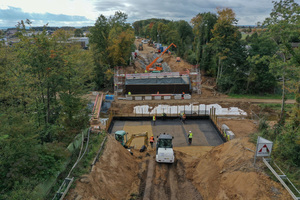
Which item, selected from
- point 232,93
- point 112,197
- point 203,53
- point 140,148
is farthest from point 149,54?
point 112,197

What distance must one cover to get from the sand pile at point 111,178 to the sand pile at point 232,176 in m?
4.31

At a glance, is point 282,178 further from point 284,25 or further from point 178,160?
point 284,25

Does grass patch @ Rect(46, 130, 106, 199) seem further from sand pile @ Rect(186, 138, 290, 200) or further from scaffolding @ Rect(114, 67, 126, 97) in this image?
scaffolding @ Rect(114, 67, 126, 97)

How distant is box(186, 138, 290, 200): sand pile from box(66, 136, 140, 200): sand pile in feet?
14.1

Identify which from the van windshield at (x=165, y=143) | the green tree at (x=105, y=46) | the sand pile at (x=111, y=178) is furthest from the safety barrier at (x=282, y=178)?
the green tree at (x=105, y=46)

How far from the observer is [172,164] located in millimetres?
16391

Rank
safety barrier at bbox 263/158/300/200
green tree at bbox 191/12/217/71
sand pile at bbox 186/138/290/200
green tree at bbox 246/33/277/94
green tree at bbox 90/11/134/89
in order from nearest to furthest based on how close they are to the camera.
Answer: safety barrier at bbox 263/158/300/200 → sand pile at bbox 186/138/290/200 → green tree at bbox 246/33/277/94 → green tree at bbox 90/11/134/89 → green tree at bbox 191/12/217/71

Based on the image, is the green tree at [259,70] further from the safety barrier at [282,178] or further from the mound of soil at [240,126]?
the safety barrier at [282,178]

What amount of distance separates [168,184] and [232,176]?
14.4ft

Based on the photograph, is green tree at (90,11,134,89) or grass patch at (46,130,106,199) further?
green tree at (90,11,134,89)

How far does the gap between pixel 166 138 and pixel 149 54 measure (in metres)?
55.2

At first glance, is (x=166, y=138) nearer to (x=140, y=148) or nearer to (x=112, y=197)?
(x=140, y=148)

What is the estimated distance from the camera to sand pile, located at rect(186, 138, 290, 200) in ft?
32.5

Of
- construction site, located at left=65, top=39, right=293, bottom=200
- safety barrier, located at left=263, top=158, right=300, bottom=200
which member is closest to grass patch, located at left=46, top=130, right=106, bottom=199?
construction site, located at left=65, top=39, right=293, bottom=200
